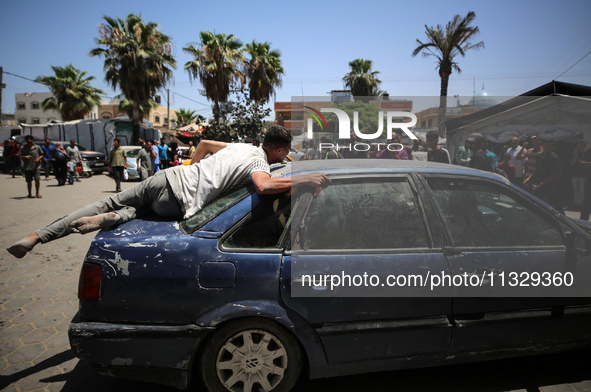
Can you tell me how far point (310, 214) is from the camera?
2.26 meters

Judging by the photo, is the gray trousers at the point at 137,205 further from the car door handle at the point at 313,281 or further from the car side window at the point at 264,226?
the car door handle at the point at 313,281

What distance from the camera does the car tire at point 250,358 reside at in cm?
207

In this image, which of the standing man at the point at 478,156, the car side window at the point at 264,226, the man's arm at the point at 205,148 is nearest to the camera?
the car side window at the point at 264,226

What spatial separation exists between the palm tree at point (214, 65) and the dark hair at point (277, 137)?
65.2 feet

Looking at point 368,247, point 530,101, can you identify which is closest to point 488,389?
point 368,247

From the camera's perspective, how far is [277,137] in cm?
301

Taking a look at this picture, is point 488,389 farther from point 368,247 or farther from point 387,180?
point 387,180

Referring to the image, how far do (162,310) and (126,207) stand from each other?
1.01 m

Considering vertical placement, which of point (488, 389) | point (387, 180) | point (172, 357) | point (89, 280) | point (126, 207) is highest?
point (387, 180)

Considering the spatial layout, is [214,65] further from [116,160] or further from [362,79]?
[362,79]

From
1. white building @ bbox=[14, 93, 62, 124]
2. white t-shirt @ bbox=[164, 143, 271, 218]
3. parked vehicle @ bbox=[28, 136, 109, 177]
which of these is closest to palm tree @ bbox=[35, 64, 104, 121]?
parked vehicle @ bbox=[28, 136, 109, 177]

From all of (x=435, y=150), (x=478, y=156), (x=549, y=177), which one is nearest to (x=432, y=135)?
(x=435, y=150)

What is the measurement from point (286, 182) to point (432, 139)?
205 inches

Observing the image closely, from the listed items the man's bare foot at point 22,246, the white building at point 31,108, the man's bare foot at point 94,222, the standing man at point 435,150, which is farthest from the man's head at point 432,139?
the white building at point 31,108
